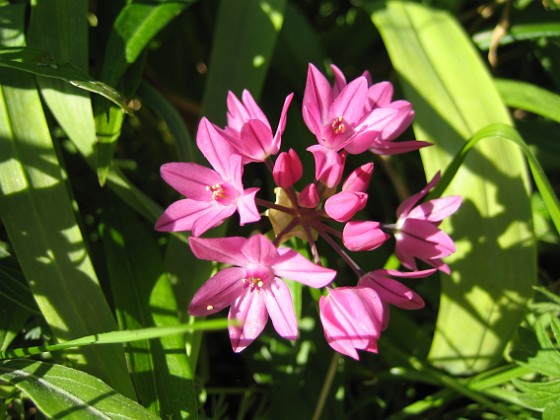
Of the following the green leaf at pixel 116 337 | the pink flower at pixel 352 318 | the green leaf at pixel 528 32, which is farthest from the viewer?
the green leaf at pixel 528 32

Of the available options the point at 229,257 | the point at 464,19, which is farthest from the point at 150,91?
the point at 464,19

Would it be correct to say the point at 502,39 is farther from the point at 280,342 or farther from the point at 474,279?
the point at 280,342

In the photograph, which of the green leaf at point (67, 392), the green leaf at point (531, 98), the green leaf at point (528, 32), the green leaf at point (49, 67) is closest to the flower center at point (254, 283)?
the green leaf at point (67, 392)

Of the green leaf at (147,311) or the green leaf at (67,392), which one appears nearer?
the green leaf at (67,392)

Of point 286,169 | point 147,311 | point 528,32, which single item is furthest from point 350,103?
point 528,32

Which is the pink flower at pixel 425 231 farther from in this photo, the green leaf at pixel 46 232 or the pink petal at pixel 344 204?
the green leaf at pixel 46 232

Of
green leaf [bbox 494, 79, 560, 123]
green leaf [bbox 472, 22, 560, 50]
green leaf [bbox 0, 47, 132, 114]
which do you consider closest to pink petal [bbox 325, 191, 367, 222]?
green leaf [bbox 0, 47, 132, 114]
